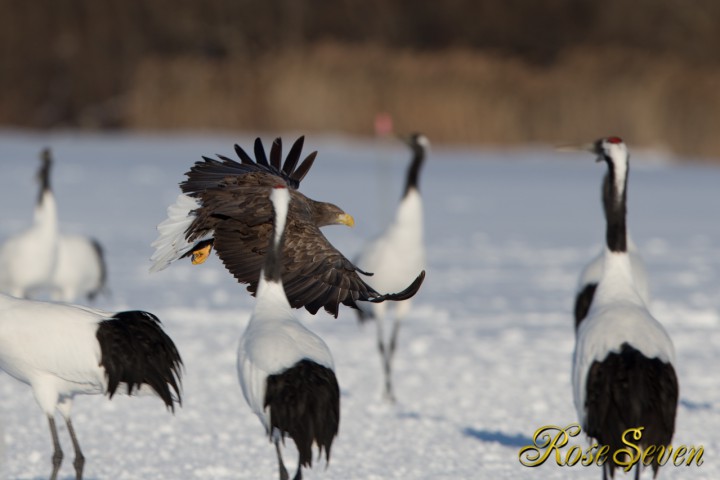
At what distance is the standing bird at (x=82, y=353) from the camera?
538 centimetres

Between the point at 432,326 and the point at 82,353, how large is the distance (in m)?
5.08

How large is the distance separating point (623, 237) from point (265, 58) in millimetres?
22636

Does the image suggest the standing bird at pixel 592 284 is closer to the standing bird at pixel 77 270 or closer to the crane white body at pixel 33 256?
the crane white body at pixel 33 256

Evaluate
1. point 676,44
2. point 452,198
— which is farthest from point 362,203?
point 676,44

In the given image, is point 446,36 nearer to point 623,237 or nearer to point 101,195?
point 101,195

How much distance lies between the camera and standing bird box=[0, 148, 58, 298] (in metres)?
9.41

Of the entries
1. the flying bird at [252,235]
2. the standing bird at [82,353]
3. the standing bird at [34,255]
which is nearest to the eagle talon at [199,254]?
the flying bird at [252,235]

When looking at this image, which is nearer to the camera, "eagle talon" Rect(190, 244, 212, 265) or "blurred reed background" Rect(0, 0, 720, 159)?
"eagle talon" Rect(190, 244, 212, 265)

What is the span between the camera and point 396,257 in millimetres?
8352

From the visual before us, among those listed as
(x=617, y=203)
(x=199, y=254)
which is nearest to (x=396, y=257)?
(x=199, y=254)

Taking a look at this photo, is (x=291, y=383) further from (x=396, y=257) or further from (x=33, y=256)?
(x=33, y=256)

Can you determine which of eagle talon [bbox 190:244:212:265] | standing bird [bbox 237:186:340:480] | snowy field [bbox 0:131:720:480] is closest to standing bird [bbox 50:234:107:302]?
snowy field [bbox 0:131:720:480]

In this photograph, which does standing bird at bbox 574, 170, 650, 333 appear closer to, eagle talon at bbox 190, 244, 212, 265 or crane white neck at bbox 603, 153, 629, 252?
crane white neck at bbox 603, 153, 629, 252

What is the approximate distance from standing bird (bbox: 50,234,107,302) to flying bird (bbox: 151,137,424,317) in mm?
4015
